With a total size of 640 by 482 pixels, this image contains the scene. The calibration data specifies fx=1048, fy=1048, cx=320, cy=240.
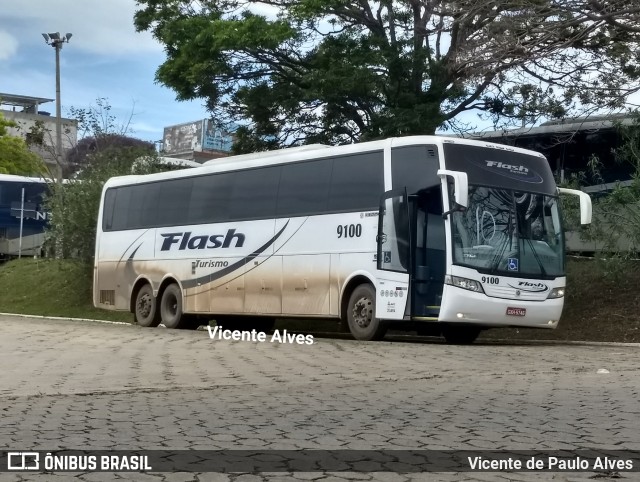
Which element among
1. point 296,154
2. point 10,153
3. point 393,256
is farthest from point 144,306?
point 10,153

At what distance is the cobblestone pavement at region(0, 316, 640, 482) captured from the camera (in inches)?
288

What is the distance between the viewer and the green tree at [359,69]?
22922mm

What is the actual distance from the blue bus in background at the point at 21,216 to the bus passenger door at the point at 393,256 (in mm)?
27872

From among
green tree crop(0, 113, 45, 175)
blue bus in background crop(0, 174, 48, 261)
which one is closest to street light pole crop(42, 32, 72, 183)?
blue bus in background crop(0, 174, 48, 261)

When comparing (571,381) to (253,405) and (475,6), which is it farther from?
(475,6)

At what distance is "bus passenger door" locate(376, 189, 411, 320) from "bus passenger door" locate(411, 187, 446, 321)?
146mm

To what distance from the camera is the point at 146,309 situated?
25594mm

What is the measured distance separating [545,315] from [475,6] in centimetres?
659

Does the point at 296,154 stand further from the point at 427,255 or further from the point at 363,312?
the point at 427,255

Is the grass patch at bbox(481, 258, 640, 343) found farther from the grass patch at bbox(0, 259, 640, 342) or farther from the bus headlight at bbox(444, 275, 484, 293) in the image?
the bus headlight at bbox(444, 275, 484, 293)

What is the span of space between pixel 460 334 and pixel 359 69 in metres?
8.63

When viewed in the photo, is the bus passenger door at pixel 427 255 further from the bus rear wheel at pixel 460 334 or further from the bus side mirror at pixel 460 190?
the bus rear wheel at pixel 460 334

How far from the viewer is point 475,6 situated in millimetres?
20922

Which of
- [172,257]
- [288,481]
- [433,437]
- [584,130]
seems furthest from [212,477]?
[584,130]
